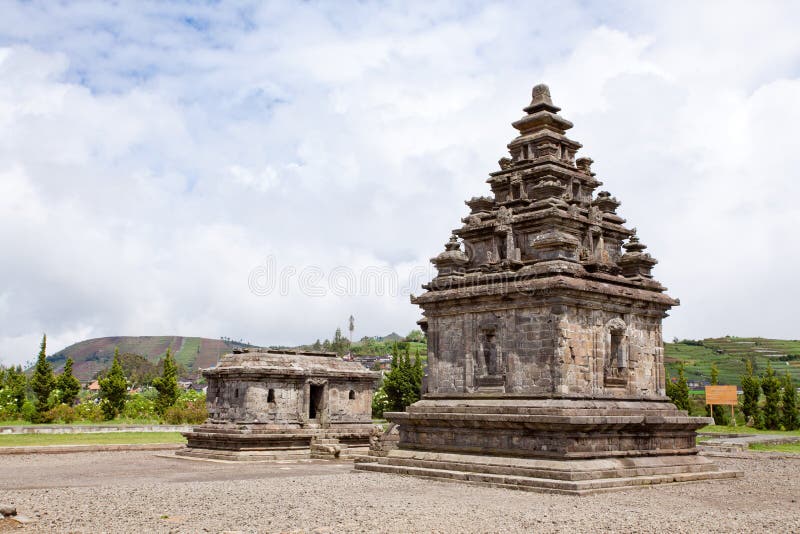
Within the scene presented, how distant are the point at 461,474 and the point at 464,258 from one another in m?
6.01

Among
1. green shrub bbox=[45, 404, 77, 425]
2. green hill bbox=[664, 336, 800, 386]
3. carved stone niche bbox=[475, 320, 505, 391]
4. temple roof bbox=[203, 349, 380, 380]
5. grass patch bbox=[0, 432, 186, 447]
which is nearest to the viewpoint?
carved stone niche bbox=[475, 320, 505, 391]

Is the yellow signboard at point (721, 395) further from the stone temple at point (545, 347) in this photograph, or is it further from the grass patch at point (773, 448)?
the stone temple at point (545, 347)

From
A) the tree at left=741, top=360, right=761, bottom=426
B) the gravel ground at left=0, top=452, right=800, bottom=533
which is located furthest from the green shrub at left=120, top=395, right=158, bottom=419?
the tree at left=741, top=360, right=761, bottom=426

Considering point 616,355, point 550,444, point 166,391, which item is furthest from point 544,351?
point 166,391

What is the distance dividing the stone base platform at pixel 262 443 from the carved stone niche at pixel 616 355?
511 inches

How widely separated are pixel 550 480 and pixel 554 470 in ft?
0.78

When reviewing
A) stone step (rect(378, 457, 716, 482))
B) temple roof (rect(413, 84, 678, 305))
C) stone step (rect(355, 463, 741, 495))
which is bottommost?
stone step (rect(355, 463, 741, 495))

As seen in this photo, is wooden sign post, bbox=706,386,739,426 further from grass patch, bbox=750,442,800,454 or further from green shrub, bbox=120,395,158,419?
green shrub, bbox=120,395,158,419

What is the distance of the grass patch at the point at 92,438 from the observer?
107ft

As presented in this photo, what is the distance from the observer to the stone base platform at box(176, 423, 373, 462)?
2833cm

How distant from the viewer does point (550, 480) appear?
15633 millimetres

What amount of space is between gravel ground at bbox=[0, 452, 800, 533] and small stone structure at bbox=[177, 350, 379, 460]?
340 inches

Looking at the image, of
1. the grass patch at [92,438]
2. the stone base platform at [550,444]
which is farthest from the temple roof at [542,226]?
the grass patch at [92,438]

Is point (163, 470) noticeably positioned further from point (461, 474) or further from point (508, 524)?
point (508, 524)
